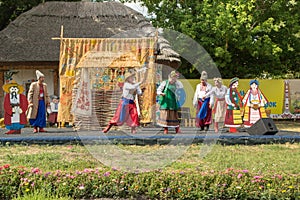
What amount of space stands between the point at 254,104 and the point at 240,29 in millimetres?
8759

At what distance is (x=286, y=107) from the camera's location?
67.8 feet

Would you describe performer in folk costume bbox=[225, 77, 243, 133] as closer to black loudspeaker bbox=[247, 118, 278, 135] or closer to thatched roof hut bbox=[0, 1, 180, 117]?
black loudspeaker bbox=[247, 118, 278, 135]

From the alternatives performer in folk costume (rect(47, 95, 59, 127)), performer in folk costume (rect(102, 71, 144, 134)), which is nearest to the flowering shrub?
performer in folk costume (rect(102, 71, 144, 134))

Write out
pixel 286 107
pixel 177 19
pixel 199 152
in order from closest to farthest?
1. pixel 199 152
2. pixel 286 107
3. pixel 177 19

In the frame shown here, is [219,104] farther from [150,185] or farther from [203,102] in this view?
[150,185]

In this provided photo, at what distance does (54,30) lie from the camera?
18.8 meters

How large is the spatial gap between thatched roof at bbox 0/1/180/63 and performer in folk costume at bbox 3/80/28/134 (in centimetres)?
483

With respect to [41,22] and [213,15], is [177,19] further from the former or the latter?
[41,22]

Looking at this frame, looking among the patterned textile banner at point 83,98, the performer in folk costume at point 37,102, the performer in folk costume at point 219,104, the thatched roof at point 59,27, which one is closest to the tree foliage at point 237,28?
the thatched roof at point 59,27

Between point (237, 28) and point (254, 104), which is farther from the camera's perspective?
point (237, 28)

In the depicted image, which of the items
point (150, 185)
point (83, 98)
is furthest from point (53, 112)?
point (150, 185)

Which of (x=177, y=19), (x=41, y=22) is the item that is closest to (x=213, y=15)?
(x=177, y=19)

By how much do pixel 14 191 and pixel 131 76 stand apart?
5636 millimetres

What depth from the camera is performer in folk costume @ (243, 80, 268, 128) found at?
12820 millimetres
